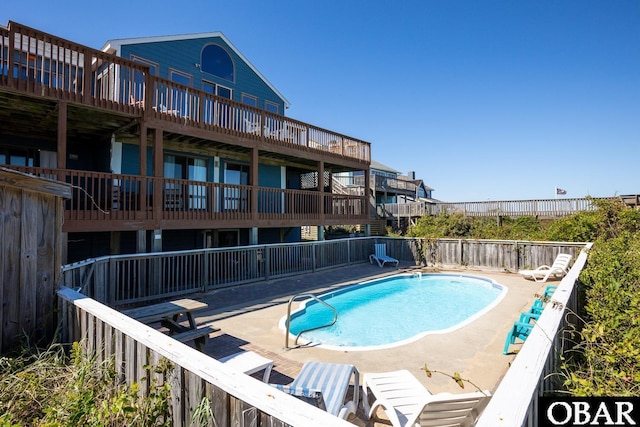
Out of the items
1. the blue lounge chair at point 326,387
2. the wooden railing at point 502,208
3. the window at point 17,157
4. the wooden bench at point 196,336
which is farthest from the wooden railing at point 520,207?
the window at point 17,157

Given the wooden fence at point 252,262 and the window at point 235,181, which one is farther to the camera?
the window at point 235,181

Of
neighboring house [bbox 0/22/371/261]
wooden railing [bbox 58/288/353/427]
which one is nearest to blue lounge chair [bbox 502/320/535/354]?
wooden railing [bbox 58/288/353/427]

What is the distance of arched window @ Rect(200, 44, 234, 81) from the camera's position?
14.3 meters

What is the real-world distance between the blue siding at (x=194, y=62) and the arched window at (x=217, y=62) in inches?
6.7

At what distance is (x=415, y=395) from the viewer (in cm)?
376

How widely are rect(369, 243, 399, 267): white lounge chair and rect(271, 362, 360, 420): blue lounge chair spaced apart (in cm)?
1196

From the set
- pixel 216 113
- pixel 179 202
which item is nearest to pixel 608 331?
pixel 179 202

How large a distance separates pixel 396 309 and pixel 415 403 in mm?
7067

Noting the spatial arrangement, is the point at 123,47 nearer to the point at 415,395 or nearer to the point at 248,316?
the point at 248,316

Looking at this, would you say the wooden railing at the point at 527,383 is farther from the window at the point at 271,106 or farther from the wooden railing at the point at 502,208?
the wooden railing at the point at 502,208

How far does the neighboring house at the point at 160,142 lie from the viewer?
8.45 metres

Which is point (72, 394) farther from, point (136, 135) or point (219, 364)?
point (136, 135)

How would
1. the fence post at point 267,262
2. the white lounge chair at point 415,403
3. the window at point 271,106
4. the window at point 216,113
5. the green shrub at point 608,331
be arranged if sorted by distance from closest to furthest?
1. the green shrub at point 608,331
2. the white lounge chair at point 415,403
3. the window at point 216,113
4. the fence post at point 267,262
5. the window at point 271,106

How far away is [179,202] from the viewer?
11.2 meters
